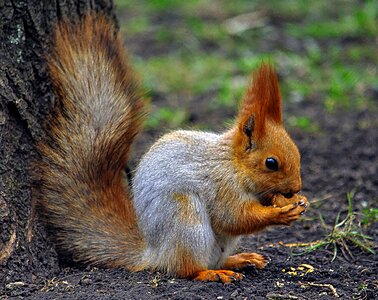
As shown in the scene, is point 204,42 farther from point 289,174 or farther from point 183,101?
point 289,174

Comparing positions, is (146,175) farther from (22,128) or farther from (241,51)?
(241,51)

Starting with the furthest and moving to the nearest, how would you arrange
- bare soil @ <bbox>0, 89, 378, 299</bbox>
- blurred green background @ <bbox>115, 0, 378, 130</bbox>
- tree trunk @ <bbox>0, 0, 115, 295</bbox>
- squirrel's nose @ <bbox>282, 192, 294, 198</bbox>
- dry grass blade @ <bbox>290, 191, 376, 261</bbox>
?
1. blurred green background @ <bbox>115, 0, 378, 130</bbox>
2. dry grass blade @ <bbox>290, 191, 376, 261</bbox>
3. squirrel's nose @ <bbox>282, 192, 294, 198</bbox>
4. tree trunk @ <bbox>0, 0, 115, 295</bbox>
5. bare soil @ <bbox>0, 89, 378, 299</bbox>

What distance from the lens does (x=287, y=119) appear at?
A: 203 inches

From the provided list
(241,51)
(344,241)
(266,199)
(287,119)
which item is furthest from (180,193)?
(241,51)

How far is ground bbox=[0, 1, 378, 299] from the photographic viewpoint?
2.73 metres

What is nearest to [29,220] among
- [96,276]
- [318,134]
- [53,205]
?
[53,205]

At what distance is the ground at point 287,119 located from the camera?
2.73 m

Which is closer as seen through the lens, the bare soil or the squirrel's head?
the bare soil

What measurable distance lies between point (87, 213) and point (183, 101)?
9.11 ft

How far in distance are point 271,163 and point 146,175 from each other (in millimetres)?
466

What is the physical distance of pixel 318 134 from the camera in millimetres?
4949

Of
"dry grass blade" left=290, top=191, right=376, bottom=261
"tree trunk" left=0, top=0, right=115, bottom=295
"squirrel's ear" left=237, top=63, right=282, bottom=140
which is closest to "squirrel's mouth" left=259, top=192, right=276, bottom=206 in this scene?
"squirrel's ear" left=237, top=63, right=282, bottom=140

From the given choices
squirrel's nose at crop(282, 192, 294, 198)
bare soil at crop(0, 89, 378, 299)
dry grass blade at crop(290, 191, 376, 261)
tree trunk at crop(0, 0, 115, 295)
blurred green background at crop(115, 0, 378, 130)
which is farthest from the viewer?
blurred green background at crop(115, 0, 378, 130)

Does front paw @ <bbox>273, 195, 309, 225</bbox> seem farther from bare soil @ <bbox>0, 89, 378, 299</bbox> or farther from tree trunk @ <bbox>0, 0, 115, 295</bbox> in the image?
tree trunk @ <bbox>0, 0, 115, 295</bbox>
